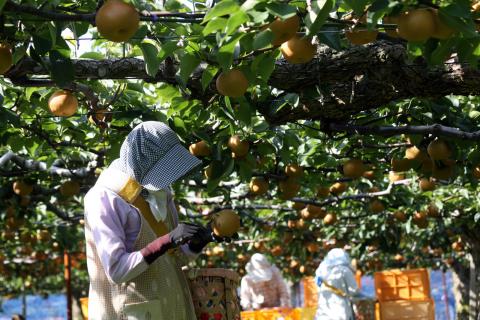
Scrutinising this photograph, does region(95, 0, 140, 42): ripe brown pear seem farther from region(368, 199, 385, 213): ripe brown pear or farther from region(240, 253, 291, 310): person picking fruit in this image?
region(240, 253, 291, 310): person picking fruit

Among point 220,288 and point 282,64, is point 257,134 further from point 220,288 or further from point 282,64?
point 220,288

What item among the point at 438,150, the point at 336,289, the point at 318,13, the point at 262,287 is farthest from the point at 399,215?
the point at 318,13

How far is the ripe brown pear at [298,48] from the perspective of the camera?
2570 mm

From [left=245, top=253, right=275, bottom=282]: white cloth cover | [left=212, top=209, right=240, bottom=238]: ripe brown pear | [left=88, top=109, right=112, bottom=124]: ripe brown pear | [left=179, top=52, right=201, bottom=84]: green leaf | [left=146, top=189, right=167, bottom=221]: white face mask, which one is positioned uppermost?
[left=88, top=109, right=112, bottom=124]: ripe brown pear

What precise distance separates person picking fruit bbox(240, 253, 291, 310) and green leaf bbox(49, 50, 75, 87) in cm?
808

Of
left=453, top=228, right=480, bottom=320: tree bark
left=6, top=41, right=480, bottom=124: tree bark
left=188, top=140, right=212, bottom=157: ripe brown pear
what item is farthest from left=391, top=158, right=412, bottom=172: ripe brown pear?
left=453, top=228, right=480, bottom=320: tree bark

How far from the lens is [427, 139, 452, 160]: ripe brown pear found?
4.58 m

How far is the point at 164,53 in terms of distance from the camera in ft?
10.0

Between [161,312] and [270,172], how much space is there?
2542 millimetres

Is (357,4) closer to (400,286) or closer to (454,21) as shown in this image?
(454,21)

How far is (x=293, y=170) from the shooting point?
5.50 meters

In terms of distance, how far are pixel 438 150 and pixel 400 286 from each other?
986 centimetres

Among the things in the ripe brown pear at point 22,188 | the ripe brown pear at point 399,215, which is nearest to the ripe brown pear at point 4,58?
the ripe brown pear at point 22,188

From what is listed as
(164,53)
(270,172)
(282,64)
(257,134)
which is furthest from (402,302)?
(164,53)
